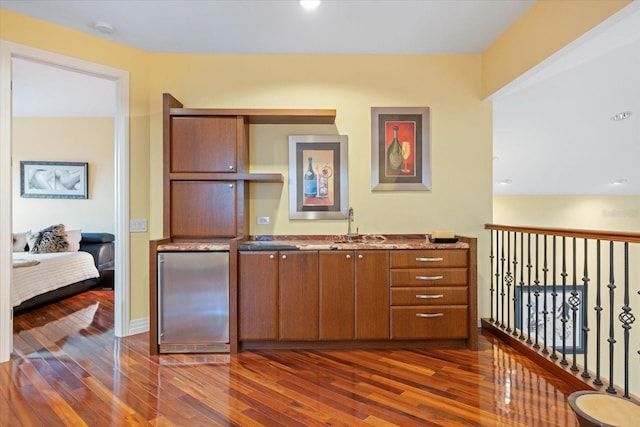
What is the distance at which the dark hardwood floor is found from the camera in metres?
1.92

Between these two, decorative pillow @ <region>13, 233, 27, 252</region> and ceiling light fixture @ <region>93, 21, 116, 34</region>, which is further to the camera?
decorative pillow @ <region>13, 233, 27, 252</region>

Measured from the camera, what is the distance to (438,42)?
3.16 metres

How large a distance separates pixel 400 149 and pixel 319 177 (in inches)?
34.1

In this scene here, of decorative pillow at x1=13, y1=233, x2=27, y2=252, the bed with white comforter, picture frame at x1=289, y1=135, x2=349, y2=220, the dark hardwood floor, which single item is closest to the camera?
the dark hardwood floor

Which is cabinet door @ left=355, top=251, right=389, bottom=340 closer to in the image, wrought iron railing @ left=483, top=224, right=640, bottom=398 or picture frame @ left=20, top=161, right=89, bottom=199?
wrought iron railing @ left=483, top=224, right=640, bottom=398

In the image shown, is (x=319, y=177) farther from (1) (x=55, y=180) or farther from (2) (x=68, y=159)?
(1) (x=55, y=180)

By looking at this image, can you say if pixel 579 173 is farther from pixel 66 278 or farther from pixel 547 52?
pixel 66 278

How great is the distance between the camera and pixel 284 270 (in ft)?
9.25

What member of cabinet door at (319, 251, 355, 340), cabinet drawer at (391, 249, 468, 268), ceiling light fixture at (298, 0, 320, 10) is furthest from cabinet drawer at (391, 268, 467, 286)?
ceiling light fixture at (298, 0, 320, 10)

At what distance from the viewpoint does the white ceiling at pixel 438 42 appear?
2.59m

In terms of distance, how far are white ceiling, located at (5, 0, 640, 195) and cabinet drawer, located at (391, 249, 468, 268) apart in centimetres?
160

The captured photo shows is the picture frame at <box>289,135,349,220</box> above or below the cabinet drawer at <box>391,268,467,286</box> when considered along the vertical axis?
above

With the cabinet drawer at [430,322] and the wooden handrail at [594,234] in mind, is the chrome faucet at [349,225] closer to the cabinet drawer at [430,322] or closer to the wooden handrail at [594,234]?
the cabinet drawer at [430,322]

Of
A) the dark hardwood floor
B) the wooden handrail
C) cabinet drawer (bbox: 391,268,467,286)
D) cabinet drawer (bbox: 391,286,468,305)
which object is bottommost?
the dark hardwood floor
